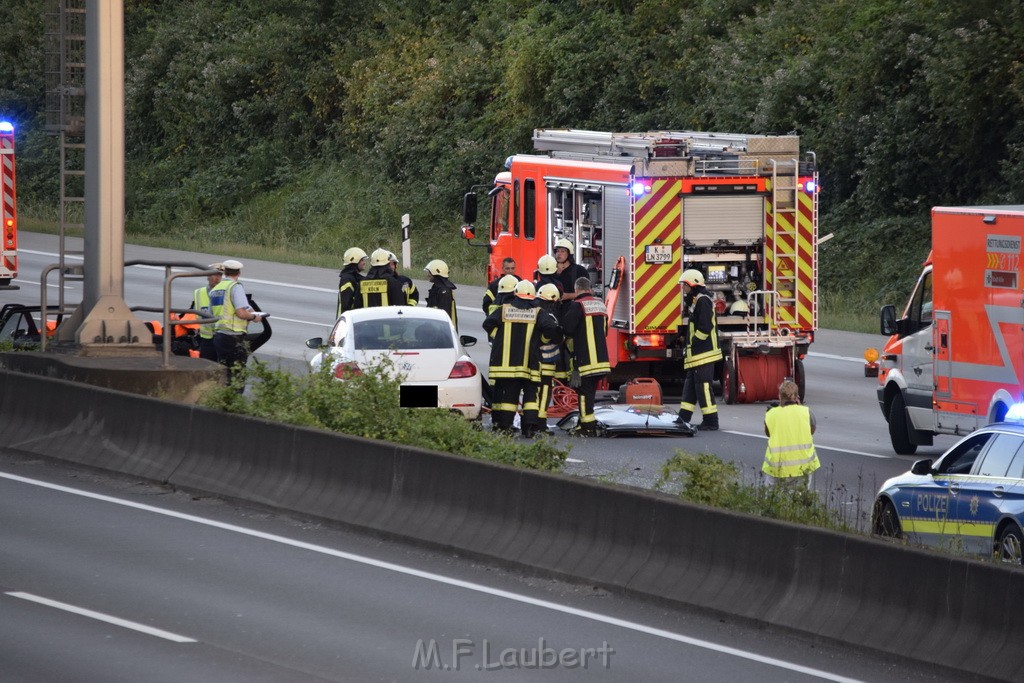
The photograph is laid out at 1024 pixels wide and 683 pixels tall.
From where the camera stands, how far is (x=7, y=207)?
94.8 feet

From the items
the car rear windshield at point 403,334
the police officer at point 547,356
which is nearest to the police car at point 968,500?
the police officer at point 547,356

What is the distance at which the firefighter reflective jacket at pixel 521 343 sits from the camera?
18016 mm

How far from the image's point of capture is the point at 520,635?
1005 cm

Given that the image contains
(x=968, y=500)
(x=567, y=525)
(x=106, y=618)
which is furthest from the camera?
(x=968, y=500)

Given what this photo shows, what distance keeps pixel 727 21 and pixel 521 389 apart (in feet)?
74.7

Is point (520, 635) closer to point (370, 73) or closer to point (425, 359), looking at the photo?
point (425, 359)

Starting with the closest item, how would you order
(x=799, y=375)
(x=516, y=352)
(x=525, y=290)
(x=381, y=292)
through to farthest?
(x=525, y=290)
(x=516, y=352)
(x=381, y=292)
(x=799, y=375)

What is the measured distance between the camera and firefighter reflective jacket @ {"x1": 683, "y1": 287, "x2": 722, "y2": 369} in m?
19.2

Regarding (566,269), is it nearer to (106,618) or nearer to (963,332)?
(963,332)

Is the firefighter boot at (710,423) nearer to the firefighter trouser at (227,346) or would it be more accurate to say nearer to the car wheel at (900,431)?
the car wheel at (900,431)

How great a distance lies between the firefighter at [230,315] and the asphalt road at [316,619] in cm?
Result: 607

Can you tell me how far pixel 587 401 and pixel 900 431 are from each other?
3250 millimetres

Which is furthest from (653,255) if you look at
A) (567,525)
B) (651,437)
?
(567,525)

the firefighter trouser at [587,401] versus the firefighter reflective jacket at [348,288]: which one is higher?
the firefighter reflective jacket at [348,288]
